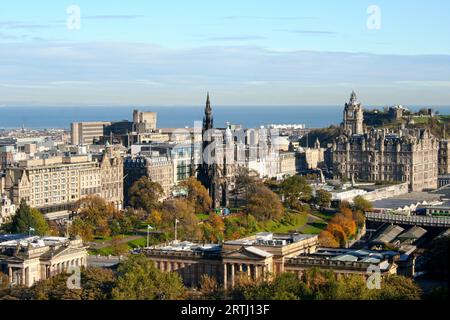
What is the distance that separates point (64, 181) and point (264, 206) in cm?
1886

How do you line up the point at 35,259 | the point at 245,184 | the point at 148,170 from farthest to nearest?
the point at 148,170
the point at 245,184
the point at 35,259

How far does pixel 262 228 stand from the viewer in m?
85.9

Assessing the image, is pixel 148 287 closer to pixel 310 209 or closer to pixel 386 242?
pixel 386 242

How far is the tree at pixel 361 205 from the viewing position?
94.0 metres

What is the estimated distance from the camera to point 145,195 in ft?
299

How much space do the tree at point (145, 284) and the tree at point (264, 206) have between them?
112 feet

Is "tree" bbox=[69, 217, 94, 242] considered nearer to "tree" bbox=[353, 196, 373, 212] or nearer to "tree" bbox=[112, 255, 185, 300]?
"tree" bbox=[112, 255, 185, 300]

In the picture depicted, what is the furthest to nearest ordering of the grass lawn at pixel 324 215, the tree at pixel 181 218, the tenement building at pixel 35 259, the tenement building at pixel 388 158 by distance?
the tenement building at pixel 388 158 < the grass lawn at pixel 324 215 < the tree at pixel 181 218 < the tenement building at pixel 35 259

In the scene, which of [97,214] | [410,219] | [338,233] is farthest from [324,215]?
[97,214]

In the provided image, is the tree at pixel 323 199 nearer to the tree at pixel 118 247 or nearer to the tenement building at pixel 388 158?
the tenement building at pixel 388 158

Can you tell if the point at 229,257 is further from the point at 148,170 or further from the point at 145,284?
the point at 148,170

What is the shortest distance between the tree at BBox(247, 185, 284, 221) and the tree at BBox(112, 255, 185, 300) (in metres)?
34.1

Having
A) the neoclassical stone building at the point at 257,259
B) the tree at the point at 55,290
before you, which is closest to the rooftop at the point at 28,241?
the neoclassical stone building at the point at 257,259
